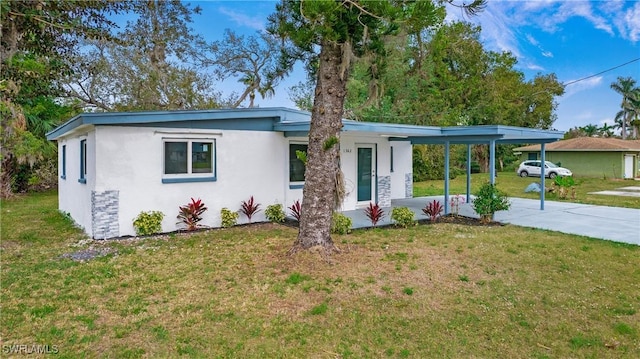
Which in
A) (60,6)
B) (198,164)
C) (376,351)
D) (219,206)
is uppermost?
(60,6)

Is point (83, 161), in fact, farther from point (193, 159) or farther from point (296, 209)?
point (296, 209)

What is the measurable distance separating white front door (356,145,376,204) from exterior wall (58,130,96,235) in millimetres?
6491

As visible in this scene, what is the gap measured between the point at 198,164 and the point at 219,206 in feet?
3.43

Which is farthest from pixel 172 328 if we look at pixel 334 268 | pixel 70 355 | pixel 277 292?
pixel 334 268

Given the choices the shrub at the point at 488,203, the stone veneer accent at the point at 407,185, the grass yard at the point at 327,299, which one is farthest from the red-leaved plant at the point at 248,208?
the stone veneer accent at the point at 407,185

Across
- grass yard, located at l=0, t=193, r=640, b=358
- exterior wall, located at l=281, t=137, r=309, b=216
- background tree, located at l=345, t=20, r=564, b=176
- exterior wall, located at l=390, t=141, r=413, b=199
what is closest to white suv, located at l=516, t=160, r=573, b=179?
background tree, located at l=345, t=20, r=564, b=176

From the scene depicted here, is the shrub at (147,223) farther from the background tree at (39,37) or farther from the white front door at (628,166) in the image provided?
the white front door at (628,166)

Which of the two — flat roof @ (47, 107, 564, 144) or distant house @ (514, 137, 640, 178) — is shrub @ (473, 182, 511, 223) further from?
distant house @ (514, 137, 640, 178)

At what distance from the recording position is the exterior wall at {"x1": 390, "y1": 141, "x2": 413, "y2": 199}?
45.8ft

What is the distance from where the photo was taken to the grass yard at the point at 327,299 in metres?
3.56

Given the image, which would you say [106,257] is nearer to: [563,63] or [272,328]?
[272,328]

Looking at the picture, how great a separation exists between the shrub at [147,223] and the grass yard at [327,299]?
0.55 meters

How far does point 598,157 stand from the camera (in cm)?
2738

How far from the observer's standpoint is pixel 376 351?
3.47 m
